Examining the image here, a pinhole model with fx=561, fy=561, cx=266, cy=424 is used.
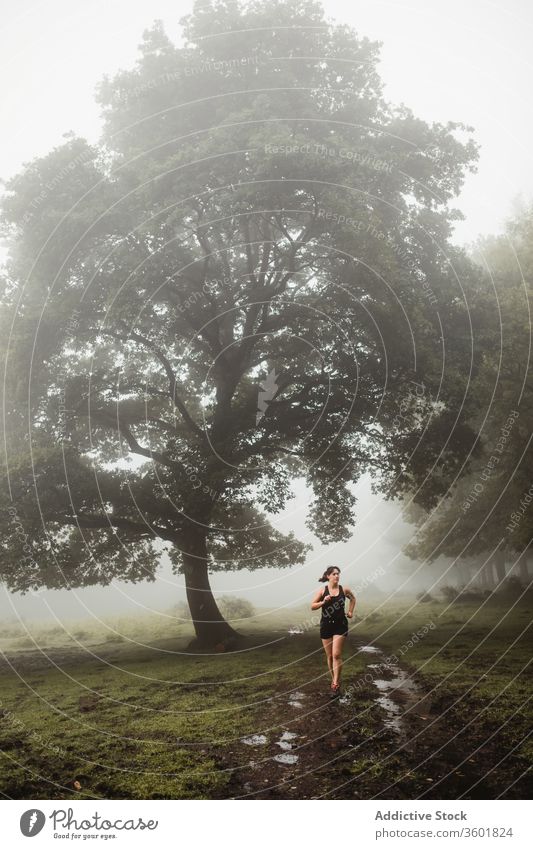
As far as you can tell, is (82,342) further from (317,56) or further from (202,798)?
(202,798)

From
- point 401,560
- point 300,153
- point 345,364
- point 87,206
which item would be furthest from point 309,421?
point 401,560

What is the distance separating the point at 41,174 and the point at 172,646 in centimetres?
2253

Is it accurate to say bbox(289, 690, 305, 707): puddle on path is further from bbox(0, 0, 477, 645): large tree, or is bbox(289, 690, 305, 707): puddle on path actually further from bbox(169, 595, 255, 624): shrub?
bbox(169, 595, 255, 624): shrub

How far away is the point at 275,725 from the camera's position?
11820mm

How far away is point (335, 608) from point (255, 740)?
10.6ft

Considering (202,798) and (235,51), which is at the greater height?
(235,51)

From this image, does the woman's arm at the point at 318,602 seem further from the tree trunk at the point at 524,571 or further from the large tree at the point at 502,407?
the tree trunk at the point at 524,571

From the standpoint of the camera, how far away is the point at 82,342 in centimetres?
2928

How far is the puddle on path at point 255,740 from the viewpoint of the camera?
1069 centimetres

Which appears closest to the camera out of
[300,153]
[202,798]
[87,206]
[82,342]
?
[202,798]

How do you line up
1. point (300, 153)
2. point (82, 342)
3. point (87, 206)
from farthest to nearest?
point (82, 342) < point (87, 206) < point (300, 153)

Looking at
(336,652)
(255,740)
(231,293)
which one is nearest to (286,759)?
(255,740)

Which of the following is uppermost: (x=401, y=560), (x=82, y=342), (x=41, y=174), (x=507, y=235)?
(x=41, y=174)
